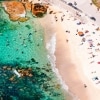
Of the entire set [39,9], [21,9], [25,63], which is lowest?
[25,63]

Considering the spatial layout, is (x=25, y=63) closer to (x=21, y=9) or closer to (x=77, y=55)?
(x=77, y=55)

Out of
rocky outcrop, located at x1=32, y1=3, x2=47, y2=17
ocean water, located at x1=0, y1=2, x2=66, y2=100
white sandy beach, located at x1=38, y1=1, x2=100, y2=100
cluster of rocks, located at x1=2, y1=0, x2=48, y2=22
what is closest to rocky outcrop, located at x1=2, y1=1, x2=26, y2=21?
cluster of rocks, located at x1=2, y1=0, x2=48, y2=22

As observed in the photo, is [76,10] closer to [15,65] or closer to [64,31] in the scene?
[64,31]

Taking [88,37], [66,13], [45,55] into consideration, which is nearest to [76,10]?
[66,13]

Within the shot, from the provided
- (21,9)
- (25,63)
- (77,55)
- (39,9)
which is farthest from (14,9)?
(77,55)


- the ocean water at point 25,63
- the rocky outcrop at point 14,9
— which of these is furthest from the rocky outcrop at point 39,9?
the rocky outcrop at point 14,9

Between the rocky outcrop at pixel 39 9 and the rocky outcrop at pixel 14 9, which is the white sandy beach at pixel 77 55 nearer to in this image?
the rocky outcrop at pixel 39 9

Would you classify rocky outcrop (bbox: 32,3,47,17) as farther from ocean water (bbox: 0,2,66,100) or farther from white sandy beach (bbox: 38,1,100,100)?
white sandy beach (bbox: 38,1,100,100)

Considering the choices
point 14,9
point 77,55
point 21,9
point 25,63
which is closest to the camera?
point 25,63
